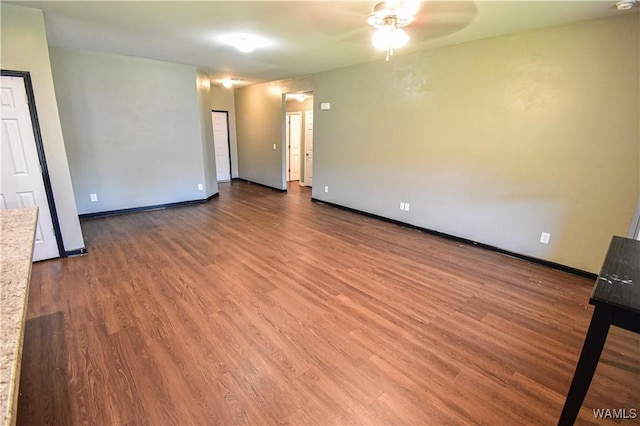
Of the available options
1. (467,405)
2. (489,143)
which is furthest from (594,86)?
(467,405)

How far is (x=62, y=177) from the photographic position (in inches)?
128

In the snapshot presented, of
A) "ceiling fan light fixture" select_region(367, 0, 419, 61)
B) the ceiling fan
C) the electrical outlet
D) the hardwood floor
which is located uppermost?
the ceiling fan

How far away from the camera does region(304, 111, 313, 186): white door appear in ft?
25.1

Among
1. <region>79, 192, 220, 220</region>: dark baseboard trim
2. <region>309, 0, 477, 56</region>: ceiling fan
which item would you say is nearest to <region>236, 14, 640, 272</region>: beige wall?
<region>309, 0, 477, 56</region>: ceiling fan

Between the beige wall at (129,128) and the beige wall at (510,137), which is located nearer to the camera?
the beige wall at (510,137)

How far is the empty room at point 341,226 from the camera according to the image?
5.55 feet

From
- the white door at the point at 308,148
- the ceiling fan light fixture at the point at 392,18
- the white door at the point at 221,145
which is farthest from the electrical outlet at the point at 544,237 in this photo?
the white door at the point at 221,145

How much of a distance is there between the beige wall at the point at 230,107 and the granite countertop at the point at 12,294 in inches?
261

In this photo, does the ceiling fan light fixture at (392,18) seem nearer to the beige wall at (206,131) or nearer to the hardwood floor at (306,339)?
the hardwood floor at (306,339)

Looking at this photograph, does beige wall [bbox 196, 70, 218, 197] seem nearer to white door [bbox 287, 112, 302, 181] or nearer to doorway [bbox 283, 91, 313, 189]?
doorway [bbox 283, 91, 313, 189]

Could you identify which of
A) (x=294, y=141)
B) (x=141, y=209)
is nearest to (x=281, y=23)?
(x=141, y=209)

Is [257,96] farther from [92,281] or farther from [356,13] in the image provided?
[92,281]

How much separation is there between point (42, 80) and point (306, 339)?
142 inches

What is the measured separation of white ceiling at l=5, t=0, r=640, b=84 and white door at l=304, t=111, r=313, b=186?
316 cm
